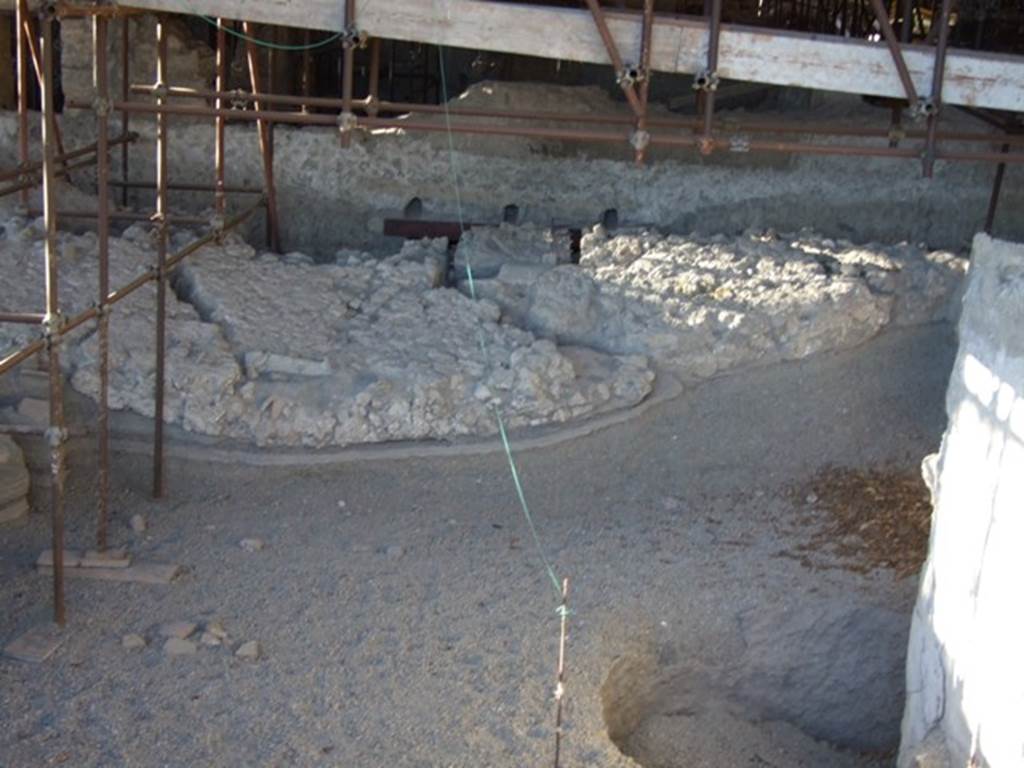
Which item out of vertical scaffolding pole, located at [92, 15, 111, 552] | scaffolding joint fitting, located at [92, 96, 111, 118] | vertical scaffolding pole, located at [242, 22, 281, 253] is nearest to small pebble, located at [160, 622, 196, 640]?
vertical scaffolding pole, located at [92, 15, 111, 552]

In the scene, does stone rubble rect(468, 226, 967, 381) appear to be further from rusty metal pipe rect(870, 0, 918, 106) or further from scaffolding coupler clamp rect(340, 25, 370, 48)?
scaffolding coupler clamp rect(340, 25, 370, 48)

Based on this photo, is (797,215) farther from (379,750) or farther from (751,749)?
(379,750)

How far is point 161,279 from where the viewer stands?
6.99m

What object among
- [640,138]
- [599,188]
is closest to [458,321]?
[640,138]

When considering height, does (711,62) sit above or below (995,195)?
above

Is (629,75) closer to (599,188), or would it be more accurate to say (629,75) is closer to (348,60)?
(348,60)

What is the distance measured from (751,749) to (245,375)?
134 inches

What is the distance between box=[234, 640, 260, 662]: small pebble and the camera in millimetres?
5914

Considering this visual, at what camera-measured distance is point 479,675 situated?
5969mm

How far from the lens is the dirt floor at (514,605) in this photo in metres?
5.54

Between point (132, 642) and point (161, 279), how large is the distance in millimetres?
1969

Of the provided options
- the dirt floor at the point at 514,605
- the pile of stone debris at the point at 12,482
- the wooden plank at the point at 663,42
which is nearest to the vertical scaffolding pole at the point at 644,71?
the wooden plank at the point at 663,42

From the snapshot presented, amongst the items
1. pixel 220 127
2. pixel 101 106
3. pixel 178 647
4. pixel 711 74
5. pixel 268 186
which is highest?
pixel 711 74

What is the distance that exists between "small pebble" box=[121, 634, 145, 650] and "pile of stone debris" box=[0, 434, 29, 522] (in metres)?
1.27
